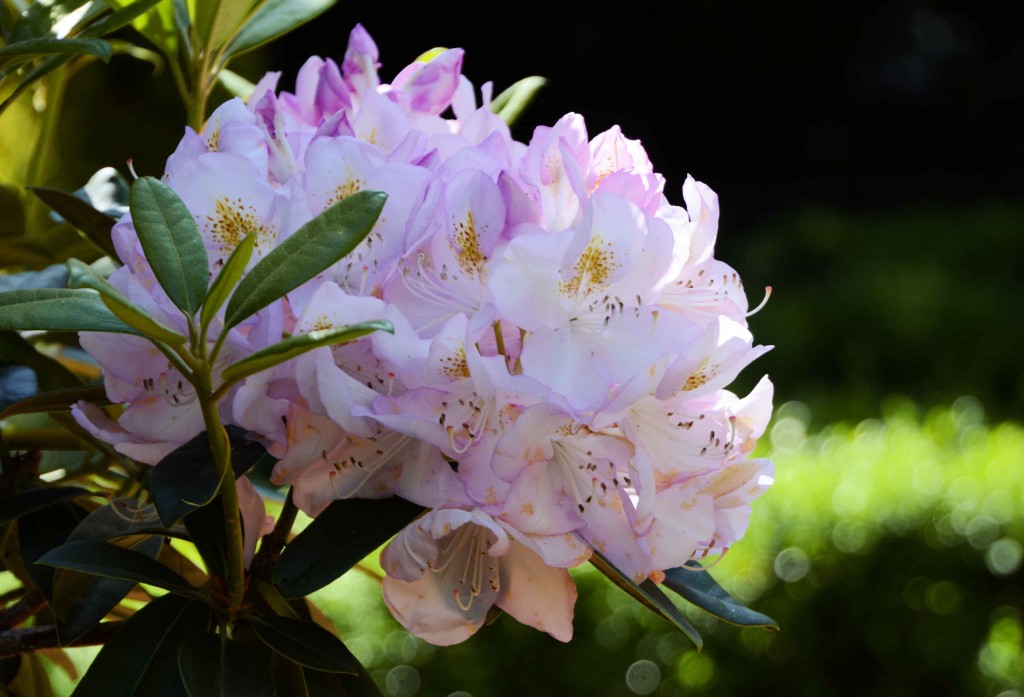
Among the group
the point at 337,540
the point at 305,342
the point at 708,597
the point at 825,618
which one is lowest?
the point at 825,618

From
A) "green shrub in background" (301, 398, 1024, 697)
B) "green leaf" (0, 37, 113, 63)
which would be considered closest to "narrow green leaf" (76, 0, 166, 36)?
"green leaf" (0, 37, 113, 63)

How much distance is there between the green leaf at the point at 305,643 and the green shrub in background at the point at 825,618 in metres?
1.57

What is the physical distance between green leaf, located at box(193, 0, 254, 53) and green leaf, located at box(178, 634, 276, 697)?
0.31 m

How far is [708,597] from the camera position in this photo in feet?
1.79

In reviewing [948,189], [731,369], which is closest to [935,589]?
[731,369]

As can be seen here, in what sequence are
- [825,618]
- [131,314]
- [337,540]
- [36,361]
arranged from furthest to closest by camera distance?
[825,618]
[36,361]
[337,540]
[131,314]

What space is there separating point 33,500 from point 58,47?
200 millimetres

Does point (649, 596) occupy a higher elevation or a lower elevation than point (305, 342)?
lower

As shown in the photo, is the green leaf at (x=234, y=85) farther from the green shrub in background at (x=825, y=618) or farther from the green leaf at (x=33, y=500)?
the green shrub in background at (x=825, y=618)

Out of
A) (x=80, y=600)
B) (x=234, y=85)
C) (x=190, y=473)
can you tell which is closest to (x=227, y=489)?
(x=190, y=473)

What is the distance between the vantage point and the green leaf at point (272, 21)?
607mm

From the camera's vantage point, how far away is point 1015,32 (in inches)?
242

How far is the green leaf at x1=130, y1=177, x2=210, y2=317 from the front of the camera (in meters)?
0.40

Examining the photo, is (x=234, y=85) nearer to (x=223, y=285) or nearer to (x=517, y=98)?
(x=517, y=98)
